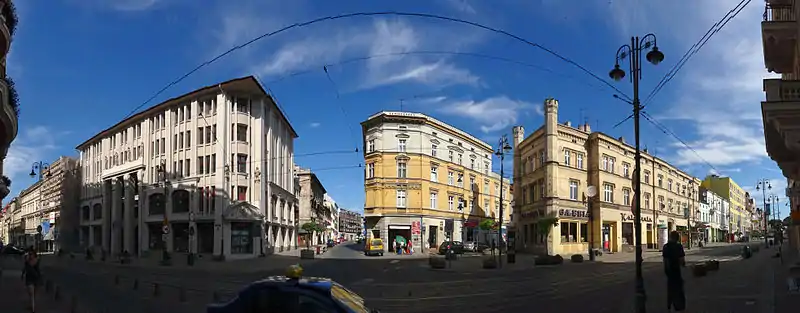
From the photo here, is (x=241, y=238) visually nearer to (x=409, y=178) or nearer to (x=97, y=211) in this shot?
(x=409, y=178)

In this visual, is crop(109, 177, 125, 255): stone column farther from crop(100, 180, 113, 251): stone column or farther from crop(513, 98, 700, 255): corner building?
crop(513, 98, 700, 255): corner building

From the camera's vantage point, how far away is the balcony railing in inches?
727

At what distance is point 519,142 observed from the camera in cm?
6356

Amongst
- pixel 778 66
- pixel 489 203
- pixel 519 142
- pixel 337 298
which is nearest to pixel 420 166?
pixel 519 142

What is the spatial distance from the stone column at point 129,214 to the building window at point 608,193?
1858 inches

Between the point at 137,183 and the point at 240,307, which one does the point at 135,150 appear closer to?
the point at 137,183

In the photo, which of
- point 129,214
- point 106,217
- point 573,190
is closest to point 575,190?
point 573,190

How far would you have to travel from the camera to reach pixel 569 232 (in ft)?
178

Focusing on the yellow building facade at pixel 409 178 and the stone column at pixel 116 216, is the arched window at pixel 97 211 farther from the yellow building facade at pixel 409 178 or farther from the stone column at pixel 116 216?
the yellow building facade at pixel 409 178

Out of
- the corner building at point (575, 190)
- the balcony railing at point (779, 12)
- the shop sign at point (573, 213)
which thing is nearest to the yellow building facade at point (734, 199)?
the corner building at point (575, 190)

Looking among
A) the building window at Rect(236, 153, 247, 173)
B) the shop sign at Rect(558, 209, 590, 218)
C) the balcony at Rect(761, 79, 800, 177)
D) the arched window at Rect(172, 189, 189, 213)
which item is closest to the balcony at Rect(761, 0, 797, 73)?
the balcony at Rect(761, 79, 800, 177)

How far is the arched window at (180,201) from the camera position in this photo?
5081 centimetres

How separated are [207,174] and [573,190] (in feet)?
111

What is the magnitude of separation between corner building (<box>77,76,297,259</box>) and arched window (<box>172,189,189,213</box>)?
0.09 meters
